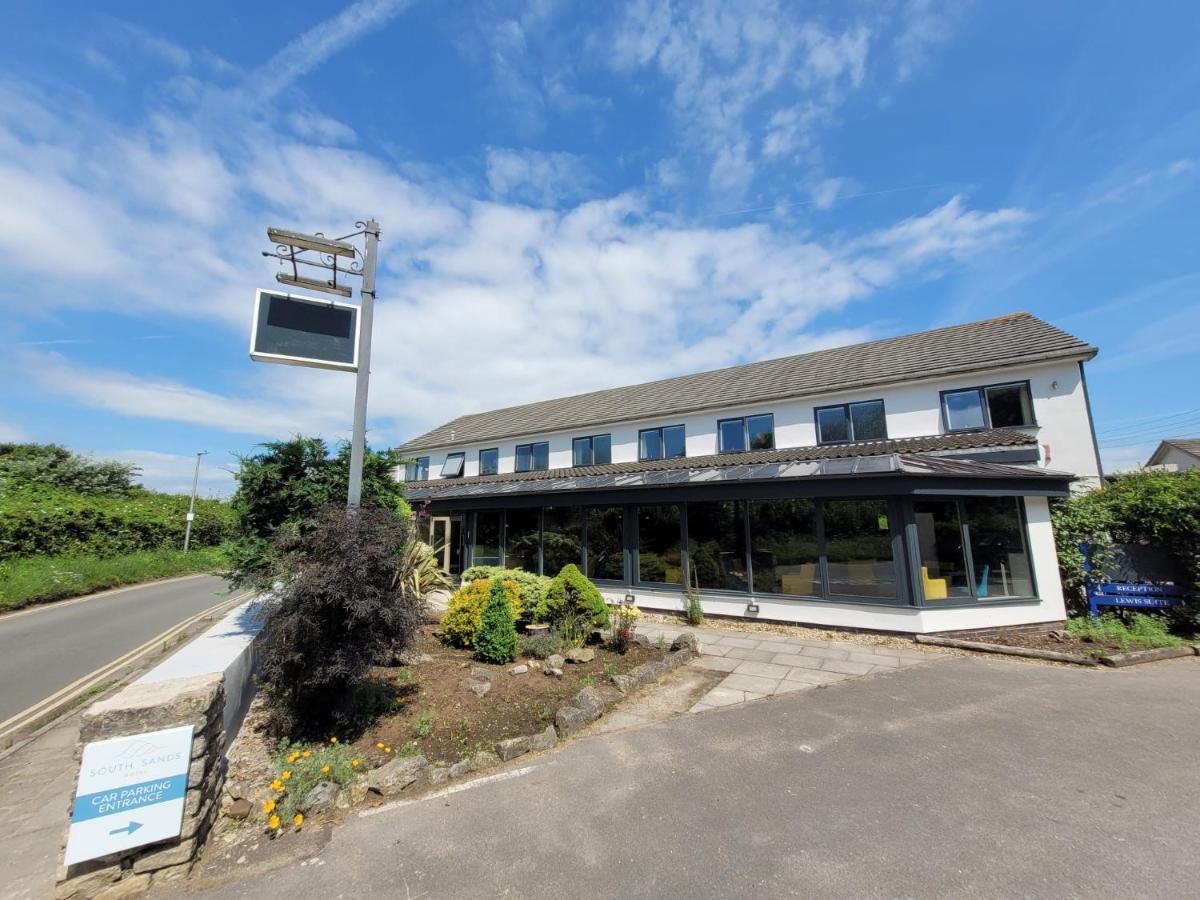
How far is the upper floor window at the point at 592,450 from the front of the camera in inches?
730

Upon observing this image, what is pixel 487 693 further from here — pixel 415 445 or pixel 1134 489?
pixel 415 445

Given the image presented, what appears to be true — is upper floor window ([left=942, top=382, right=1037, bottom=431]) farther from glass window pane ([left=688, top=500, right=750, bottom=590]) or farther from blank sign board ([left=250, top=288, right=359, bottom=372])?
blank sign board ([left=250, top=288, right=359, bottom=372])

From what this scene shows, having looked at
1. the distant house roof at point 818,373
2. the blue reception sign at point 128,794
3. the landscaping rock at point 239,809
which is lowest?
the landscaping rock at point 239,809

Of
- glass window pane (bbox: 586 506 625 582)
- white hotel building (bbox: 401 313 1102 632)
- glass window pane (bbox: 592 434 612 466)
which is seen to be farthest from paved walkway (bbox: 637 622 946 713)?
glass window pane (bbox: 592 434 612 466)

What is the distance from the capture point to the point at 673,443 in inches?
671

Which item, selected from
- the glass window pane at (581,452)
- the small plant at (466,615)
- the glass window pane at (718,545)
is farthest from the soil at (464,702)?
the glass window pane at (581,452)

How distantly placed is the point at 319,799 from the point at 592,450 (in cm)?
1539

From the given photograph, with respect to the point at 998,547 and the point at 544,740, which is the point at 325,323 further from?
the point at 998,547

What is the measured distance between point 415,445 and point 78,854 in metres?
23.4

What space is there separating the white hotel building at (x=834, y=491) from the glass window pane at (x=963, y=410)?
0.11 feet

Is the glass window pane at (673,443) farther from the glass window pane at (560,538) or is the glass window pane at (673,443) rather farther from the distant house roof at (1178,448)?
the distant house roof at (1178,448)

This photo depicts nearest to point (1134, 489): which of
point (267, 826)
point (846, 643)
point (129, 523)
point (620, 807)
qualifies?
point (846, 643)

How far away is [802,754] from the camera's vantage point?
16.1 ft

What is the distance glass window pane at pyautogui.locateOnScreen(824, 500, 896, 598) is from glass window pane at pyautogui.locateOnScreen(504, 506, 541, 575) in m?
8.37
